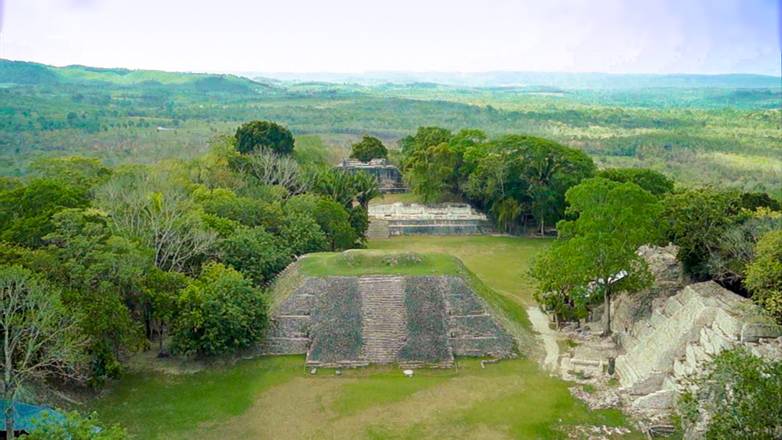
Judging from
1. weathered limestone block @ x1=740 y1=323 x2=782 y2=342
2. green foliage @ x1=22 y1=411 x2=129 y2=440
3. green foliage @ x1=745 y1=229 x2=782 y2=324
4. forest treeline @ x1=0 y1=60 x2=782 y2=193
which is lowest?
forest treeline @ x1=0 y1=60 x2=782 y2=193

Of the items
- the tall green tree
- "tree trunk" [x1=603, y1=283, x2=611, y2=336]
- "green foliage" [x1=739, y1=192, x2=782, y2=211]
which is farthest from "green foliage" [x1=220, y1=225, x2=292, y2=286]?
"green foliage" [x1=739, y1=192, x2=782, y2=211]

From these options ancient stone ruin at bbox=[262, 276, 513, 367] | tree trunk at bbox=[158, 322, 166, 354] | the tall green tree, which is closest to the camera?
the tall green tree

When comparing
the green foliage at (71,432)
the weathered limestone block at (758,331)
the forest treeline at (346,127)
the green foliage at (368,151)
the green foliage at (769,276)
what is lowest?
the forest treeline at (346,127)

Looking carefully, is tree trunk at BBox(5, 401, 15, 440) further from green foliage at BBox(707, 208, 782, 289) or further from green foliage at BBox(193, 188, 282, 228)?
green foliage at BBox(707, 208, 782, 289)

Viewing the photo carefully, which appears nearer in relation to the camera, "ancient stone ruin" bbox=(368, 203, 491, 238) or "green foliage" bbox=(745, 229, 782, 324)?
"green foliage" bbox=(745, 229, 782, 324)

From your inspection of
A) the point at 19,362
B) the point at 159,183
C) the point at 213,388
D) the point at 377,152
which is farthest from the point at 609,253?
the point at 377,152

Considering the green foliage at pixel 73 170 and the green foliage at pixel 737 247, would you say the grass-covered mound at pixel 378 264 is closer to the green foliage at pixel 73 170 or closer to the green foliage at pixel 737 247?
the green foliage at pixel 737 247

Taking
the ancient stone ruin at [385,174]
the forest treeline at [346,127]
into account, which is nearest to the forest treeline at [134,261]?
the ancient stone ruin at [385,174]
